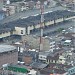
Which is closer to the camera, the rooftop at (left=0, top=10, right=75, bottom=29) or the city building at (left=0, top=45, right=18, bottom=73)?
the city building at (left=0, top=45, right=18, bottom=73)

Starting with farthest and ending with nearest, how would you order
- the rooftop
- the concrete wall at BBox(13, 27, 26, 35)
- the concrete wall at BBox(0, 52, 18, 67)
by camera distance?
1. the rooftop
2. the concrete wall at BBox(13, 27, 26, 35)
3. the concrete wall at BBox(0, 52, 18, 67)

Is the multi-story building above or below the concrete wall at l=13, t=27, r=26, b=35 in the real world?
above

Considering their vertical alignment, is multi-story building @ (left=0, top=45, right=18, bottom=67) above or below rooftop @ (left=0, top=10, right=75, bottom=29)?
above

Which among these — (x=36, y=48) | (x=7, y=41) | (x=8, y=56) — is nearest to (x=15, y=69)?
(x=8, y=56)

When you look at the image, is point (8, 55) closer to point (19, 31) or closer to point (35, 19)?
point (19, 31)

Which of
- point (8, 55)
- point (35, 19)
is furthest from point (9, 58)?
point (35, 19)

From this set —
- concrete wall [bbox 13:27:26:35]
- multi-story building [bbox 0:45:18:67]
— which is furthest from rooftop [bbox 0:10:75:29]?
multi-story building [bbox 0:45:18:67]

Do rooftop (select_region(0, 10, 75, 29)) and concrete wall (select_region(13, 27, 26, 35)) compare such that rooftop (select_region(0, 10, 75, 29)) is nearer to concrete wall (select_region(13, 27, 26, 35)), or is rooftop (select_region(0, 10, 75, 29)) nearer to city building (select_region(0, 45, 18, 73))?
concrete wall (select_region(13, 27, 26, 35))

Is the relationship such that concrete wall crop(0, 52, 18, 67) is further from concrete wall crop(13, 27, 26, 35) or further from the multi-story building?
concrete wall crop(13, 27, 26, 35)

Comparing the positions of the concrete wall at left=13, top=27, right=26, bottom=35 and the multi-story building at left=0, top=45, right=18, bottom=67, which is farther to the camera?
the concrete wall at left=13, top=27, right=26, bottom=35

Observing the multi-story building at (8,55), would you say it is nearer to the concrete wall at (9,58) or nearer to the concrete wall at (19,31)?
the concrete wall at (9,58)

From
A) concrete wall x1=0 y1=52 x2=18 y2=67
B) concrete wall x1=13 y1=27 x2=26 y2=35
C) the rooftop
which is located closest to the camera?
concrete wall x1=0 y1=52 x2=18 y2=67
